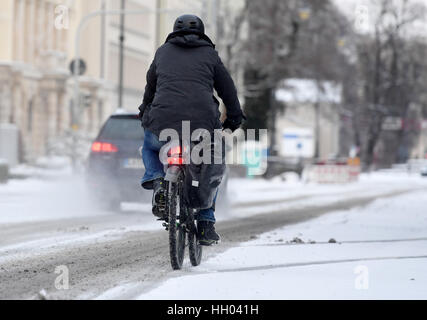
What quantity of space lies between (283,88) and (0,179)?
105 feet

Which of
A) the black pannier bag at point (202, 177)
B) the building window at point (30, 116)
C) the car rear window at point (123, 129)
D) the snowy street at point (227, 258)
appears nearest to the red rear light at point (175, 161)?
the black pannier bag at point (202, 177)

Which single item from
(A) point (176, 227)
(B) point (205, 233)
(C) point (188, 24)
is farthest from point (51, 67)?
(A) point (176, 227)

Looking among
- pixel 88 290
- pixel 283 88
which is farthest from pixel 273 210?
pixel 283 88

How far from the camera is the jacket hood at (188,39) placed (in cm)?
891

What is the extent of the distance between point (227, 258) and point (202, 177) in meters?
1.21

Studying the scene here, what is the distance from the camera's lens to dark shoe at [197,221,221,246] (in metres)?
9.40

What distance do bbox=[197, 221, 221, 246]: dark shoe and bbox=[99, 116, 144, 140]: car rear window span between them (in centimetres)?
828

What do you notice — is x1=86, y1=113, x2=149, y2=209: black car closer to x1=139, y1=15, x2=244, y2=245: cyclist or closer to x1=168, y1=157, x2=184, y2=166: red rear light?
x1=139, y1=15, x2=244, y2=245: cyclist

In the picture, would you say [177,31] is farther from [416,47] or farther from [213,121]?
[416,47]

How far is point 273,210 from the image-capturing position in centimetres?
2128

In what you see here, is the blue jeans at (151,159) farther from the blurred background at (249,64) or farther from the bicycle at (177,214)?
the blurred background at (249,64)

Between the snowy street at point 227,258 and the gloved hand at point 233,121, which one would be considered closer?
the snowy street at point 227,258

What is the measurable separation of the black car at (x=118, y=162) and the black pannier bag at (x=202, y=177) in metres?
8.40

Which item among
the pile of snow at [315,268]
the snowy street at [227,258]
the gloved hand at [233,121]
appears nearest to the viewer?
the pile of snow at [315,268]
